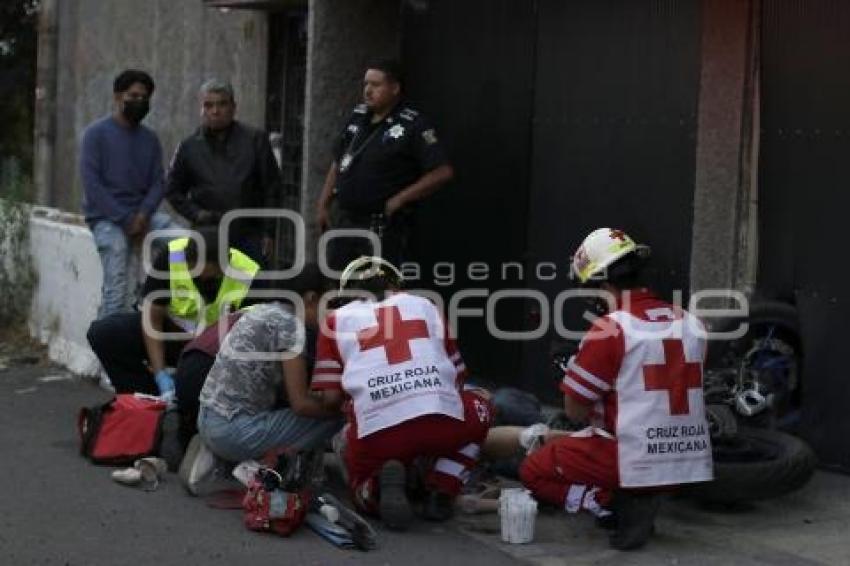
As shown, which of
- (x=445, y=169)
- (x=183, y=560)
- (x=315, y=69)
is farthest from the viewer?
(x=315, y=69)

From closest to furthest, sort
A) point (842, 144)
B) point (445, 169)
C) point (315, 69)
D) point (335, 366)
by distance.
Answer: point (335, 366) → point (842, 144) → point (445, 169) → point (315, 69)

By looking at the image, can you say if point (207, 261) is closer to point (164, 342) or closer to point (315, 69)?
point (164, 342)

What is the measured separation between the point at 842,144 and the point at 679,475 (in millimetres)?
1957

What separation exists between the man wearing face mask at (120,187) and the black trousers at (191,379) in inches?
84.6

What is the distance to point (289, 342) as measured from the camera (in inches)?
267

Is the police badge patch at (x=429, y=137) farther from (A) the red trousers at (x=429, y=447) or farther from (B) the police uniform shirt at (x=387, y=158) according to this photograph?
(A) the red trousers at (x=429, y=447)

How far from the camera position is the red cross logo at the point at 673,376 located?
6281 millimetres

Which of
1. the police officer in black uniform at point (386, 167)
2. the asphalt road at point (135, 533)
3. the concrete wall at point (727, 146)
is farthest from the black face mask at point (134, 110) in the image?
the concrete wall at point (727, 146)

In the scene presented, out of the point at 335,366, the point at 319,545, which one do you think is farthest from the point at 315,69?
the point at 319,545

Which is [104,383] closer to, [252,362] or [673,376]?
[252,362]

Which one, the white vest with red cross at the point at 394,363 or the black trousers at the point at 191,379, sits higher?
the white vest with red cross at the point at 394,363

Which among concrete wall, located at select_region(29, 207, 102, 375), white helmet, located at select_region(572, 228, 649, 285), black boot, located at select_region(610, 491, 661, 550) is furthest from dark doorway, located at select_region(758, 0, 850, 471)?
concrete wall, located at select_region(29, 207, 102, 375)

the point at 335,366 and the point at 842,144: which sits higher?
the point at 842,144

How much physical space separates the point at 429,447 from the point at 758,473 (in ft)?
4.74
